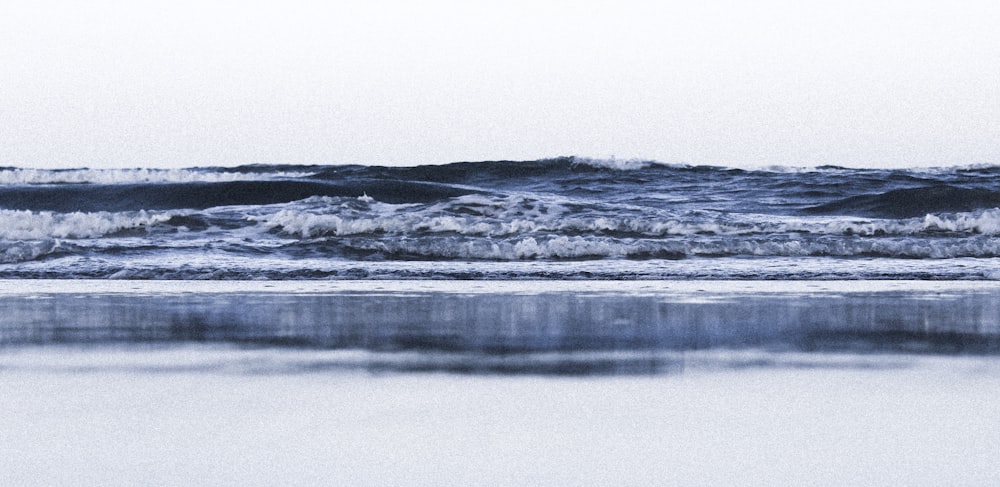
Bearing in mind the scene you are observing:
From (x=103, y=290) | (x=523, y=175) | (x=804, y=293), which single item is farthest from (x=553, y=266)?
(x=523, y=175)

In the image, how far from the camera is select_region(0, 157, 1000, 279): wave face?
6.40 metres

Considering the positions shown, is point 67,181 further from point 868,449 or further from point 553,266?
point 868,449

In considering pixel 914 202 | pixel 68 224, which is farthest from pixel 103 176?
pixel 914 202

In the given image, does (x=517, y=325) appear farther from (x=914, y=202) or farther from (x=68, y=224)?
(x=914, y=202)

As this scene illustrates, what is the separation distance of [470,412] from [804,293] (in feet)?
10.4

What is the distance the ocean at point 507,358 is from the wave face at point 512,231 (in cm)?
4

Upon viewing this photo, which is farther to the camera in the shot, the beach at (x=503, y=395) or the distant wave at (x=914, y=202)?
the distant wave at (x=914, y=202)

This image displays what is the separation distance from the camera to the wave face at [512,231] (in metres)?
6.40

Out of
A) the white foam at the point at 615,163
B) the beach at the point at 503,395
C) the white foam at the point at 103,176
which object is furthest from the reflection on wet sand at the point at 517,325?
the white foam at the point at 103,176

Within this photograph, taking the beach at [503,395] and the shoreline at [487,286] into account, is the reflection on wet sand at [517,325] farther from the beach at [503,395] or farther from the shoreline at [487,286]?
the shoreline at [487,286]

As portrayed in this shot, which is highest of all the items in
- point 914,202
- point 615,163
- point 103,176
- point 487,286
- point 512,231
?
point 615,163

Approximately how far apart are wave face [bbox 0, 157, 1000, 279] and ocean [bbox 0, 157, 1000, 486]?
4 centimetres

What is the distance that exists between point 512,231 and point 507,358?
18.2 ft

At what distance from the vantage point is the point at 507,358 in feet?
9.22
